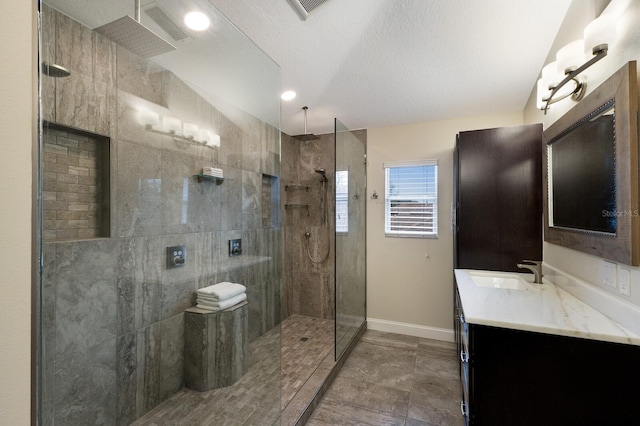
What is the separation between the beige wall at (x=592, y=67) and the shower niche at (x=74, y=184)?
2505 millimetres

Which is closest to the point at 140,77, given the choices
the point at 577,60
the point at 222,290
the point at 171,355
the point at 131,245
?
the point at 131,245

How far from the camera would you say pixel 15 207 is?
0.74 metres

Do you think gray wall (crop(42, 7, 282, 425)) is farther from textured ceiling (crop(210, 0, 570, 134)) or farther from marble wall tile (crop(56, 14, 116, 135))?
textured ceiling (crop(210, 0, 570, 134))

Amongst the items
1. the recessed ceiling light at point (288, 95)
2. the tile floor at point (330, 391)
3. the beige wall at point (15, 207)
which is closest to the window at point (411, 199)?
the tile floor at point (330, 391)

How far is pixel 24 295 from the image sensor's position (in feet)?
2.47

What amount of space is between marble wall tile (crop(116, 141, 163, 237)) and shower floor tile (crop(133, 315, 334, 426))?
1.17 m

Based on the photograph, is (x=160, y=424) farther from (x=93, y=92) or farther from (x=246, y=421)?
(x=93, y=92)

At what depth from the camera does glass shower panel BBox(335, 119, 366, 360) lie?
9.71ft

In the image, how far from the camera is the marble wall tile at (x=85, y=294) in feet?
4.79

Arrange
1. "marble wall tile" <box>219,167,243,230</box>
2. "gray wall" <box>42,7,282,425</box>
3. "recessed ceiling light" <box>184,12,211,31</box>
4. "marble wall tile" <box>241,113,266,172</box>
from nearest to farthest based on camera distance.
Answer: "gray wall" <box>42,7,282,425</box> < "recessed ceiling light" <box>184,12,211,31</box> < "marble wall tile" <box>219,167,243,230</box> < "marble wall tile" <box>241,113,266,172</box>

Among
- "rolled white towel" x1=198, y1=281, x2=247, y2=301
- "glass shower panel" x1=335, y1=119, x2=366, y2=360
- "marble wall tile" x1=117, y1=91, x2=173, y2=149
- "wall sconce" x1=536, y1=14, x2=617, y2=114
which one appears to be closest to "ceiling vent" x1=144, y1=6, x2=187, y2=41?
"marble wall tile" x1=117, y1=91, x2=173, y2=149

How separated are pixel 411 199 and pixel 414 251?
63 centimetres

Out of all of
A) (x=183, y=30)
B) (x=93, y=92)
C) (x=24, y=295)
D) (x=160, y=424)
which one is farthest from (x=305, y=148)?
(x=24, y=295)

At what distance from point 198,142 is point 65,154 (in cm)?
84
